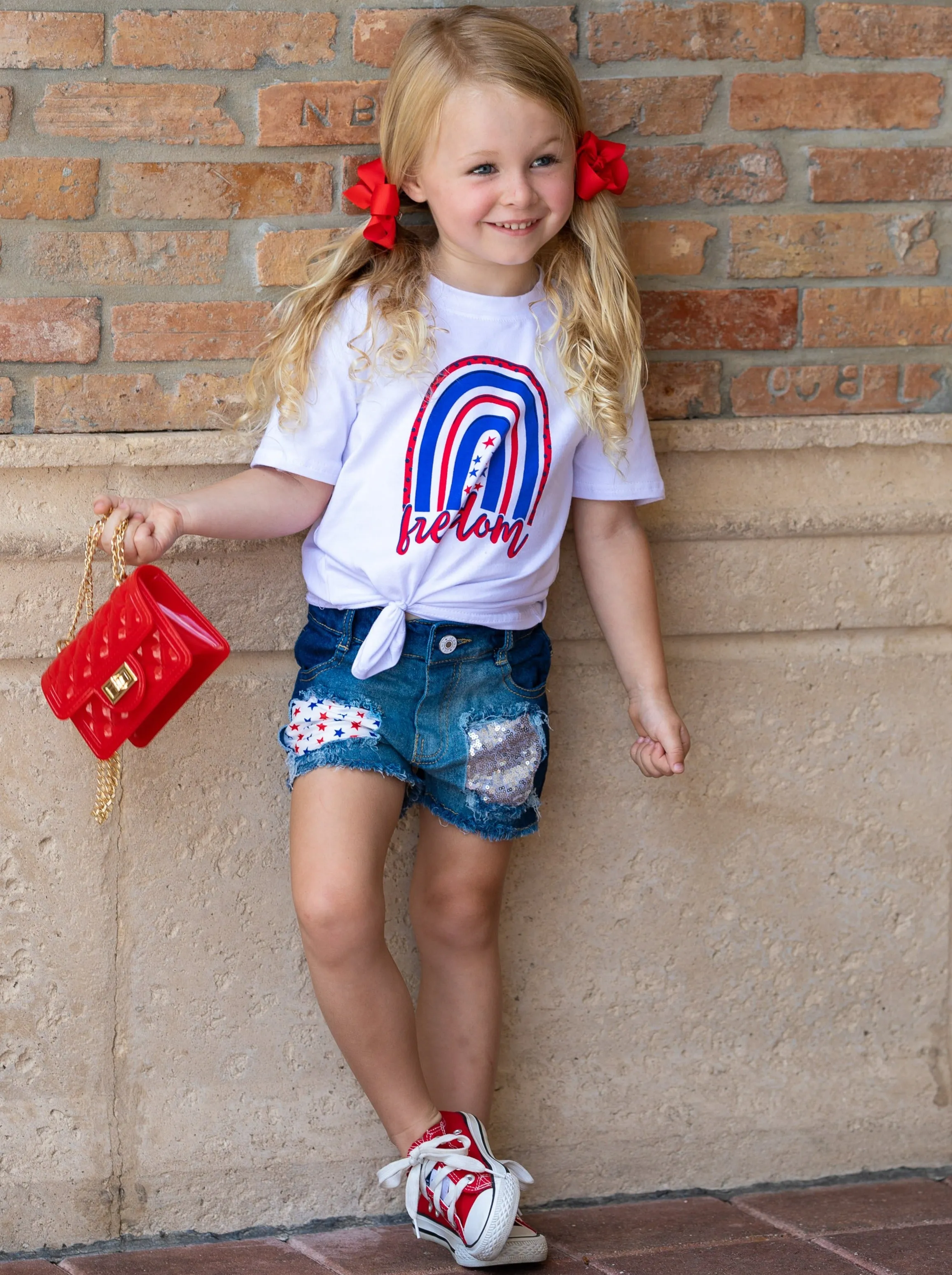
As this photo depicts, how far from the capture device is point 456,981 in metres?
2.19

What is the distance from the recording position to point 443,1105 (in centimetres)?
220

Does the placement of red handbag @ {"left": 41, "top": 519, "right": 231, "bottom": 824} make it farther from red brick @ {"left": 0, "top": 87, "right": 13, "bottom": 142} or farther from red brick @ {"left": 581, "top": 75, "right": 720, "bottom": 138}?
red brick @ {"left": 581, "top": 75, "right": 720, "bottom": 138}

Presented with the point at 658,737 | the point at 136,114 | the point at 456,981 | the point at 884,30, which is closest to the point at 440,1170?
the point at 456,981

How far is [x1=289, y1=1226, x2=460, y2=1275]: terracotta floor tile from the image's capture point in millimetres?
2094

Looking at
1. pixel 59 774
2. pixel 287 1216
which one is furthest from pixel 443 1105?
pixel 59 774

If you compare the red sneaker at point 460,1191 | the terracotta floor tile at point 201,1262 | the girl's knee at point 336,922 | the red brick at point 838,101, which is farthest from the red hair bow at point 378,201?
the terracotta floor tile at point 201,1262

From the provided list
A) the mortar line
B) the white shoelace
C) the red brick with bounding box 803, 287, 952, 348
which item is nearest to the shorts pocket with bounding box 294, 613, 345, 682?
the white shoelace

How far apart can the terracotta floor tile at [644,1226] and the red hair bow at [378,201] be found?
1.60 meters

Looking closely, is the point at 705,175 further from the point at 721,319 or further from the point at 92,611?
the point at 92,611

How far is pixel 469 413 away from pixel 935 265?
891 mm

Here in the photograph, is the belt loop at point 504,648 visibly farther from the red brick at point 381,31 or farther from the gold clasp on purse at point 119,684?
the red brick at point 381,31

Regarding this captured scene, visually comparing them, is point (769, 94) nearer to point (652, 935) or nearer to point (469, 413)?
point (469, 413)

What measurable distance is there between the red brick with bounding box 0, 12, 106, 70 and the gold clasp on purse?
35.5 inches

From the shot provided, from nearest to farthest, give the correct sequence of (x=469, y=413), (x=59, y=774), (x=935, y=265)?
(x=469, y=413)
(x=59, y=774)
(x=935, y=265)
